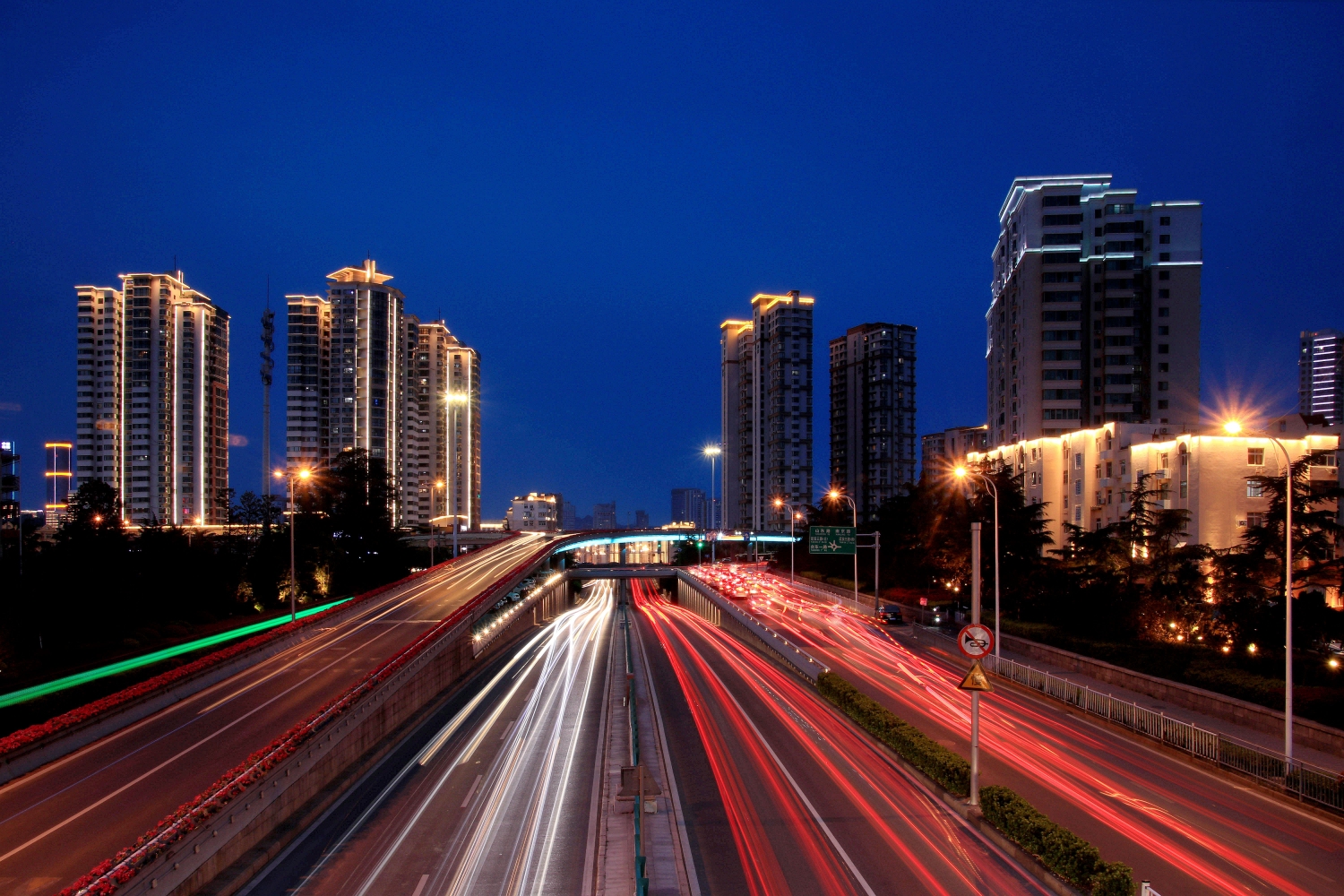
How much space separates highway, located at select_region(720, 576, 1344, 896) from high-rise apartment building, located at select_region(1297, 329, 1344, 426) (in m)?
168

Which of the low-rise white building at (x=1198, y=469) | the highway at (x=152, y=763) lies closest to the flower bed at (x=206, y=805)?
the highway at (x=152, y=763)

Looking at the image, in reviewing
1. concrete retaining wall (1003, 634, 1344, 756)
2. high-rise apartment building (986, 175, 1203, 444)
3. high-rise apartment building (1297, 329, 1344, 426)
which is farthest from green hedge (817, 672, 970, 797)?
high-rise apartment building (1297, 329, 1344, 426)

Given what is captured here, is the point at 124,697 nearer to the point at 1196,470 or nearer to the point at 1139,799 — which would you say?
the point at 1139,799

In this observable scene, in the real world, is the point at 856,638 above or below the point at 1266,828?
below

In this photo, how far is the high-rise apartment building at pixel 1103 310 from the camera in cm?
7400

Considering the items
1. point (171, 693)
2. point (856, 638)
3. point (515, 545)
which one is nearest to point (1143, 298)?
point (856, 638)

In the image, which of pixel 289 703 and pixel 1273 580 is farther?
pixel 1273 580

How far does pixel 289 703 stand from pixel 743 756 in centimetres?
1435

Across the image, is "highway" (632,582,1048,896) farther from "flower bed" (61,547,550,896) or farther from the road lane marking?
"flower bed" (61,547,550,896)

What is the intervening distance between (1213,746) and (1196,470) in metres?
28.6

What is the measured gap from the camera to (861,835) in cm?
1562

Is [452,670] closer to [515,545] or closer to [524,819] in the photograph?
[524,819]

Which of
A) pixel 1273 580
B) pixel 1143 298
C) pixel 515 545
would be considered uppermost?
pixel 1143 298

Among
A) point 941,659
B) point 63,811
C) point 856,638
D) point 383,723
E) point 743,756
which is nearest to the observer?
point 63,811
